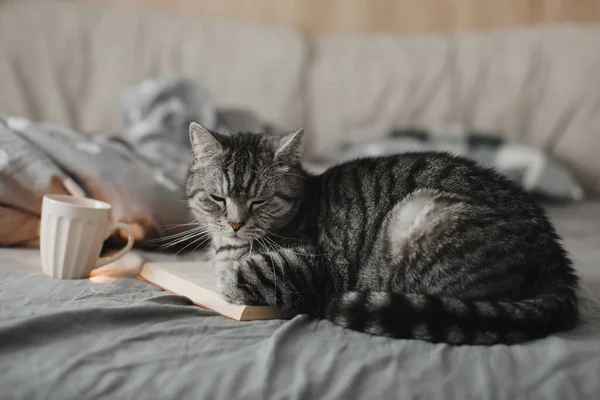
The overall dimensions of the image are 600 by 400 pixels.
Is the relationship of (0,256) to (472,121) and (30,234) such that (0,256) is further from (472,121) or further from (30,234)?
(472,121)

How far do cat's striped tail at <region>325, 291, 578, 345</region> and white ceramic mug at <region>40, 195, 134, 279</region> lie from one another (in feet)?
1.77

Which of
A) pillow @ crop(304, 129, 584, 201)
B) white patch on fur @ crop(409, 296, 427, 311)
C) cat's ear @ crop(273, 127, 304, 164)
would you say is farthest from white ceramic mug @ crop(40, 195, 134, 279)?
pillow @ crop(304, 129, 584, 201)

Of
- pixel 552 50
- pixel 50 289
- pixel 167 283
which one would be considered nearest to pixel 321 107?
pixel 552 50

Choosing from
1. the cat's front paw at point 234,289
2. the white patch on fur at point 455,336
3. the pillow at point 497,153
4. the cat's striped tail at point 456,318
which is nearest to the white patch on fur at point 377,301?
the cat's striped tail at point 456,318

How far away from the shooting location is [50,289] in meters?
1.06

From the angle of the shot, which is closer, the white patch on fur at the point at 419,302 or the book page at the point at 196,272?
the white patch on fur at the point at 419,302

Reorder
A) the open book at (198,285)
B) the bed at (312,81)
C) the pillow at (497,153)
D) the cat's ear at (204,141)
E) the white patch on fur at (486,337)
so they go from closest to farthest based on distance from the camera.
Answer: the white patch on fur at (486,337) → the open book at (198,285) → the cat's ear at (204,141) → the bed at (312,81) → the pillow at (497,153)

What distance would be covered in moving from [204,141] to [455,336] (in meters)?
0.70

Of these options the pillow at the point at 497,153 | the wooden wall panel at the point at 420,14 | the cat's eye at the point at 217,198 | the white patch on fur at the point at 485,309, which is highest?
the wooden wall panel at the point at 420,14

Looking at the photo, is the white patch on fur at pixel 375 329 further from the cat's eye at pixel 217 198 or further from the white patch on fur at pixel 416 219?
the cat's eye at pixel 217 198

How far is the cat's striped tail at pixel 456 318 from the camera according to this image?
3.04 feet

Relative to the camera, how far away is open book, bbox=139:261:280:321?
1.05m

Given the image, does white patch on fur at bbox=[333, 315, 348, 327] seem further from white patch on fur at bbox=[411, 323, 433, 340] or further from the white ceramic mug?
the white ceramic mug

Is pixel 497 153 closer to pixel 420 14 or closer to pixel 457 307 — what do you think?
pixel 420 14
